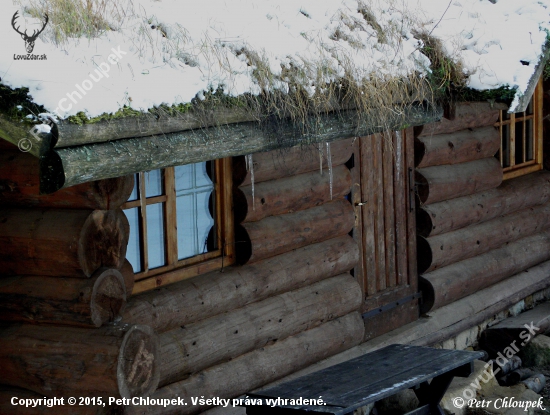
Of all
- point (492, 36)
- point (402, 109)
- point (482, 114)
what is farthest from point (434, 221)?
point (402, 109)

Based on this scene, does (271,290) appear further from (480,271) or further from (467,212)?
(480,271)

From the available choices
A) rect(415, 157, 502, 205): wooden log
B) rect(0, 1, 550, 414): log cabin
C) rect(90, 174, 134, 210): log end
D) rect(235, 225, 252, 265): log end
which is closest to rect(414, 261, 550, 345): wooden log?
rect(0, 1, 550, 414): log cabin

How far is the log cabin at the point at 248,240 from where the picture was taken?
13.9 ft

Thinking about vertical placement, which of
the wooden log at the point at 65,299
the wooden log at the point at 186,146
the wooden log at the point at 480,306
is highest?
the wooden log at the point at 186,146

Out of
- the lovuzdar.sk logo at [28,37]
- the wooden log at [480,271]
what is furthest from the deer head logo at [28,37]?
the wooden log at [480,271]

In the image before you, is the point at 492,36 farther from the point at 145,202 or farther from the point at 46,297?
the point at 46,297

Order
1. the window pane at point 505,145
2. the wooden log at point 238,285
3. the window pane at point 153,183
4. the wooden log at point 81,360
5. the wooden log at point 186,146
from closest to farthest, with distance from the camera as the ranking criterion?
the wooden log at point 186,146
the wooden log at point 81,360
the wooden log at point 238,285
the window pane at point 153,183
the window pane at point 505,145

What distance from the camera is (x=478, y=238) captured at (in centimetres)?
823

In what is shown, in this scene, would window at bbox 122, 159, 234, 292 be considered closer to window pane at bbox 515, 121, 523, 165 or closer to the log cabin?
the log cabin

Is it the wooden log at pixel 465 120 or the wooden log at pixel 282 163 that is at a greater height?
the wooden log at pixel 465 120

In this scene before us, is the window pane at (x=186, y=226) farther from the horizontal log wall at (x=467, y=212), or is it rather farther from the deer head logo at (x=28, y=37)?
the horizontal log wall at (x=467, y=212)

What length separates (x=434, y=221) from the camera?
25.0 feet

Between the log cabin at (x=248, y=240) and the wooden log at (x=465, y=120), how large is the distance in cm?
2

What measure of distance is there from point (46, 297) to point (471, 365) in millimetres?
2950
